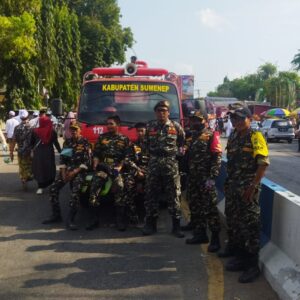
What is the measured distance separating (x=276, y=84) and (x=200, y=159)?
99.1 meters

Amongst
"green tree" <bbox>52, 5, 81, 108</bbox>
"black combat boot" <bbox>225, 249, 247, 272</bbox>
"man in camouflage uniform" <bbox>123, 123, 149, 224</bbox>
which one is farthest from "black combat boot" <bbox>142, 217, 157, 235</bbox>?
"green tree" <bbox>52, 5, 81, 108</bbox>

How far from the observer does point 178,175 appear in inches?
255

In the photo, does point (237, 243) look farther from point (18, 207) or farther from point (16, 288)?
point (18, 207)

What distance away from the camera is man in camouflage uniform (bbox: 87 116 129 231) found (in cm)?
690

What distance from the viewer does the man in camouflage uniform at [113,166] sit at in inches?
272

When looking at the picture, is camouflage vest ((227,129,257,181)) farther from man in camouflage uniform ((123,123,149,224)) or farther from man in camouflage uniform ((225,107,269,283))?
man in camouflage uniform ((123,123,149,224))

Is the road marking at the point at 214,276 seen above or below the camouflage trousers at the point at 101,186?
below

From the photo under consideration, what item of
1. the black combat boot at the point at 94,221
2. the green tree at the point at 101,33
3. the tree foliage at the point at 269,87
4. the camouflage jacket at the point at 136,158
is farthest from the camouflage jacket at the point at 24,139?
the tree foliage at the point at 269,87

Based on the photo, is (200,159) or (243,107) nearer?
(243,107)

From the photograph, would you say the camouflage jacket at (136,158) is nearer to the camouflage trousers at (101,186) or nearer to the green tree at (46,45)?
the camouflage trousers at (101,186)

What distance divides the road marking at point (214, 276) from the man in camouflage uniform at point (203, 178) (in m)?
0.24

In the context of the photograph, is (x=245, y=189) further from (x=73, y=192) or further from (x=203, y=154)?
(x=73, y=192)

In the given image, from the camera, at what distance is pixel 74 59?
138 feet

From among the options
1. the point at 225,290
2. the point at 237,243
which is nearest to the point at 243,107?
the point at 237,243
